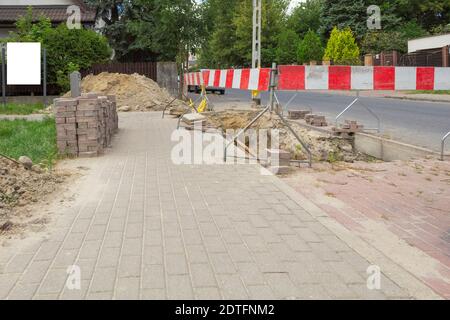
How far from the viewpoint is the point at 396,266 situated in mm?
4234

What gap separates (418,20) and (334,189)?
65782 millimetres

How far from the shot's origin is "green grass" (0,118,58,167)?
374 inches

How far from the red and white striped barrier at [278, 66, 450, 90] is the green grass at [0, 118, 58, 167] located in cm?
423

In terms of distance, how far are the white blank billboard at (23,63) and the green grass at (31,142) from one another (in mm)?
11098

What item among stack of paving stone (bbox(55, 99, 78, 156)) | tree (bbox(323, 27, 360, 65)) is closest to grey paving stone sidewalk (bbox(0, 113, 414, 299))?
stack of paving stone (bbox(55, 99, 78, 156))

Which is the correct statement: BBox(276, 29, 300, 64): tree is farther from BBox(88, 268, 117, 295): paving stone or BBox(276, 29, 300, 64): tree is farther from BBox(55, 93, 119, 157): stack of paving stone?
BBox(88, 268, 117, 295): paving stone

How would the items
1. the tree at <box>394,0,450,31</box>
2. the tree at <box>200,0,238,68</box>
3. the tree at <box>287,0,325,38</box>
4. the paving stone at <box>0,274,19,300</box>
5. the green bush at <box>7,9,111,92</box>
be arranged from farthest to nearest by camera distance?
the tree at <box>287,0,325,38</box> → the tree at <box>200,0,238,68</box> → the tree at <box>394,0,450,31</box> → the green bush at <box>7,9,111,92</box> → the paving stone at <box>0,274,19,300</box>

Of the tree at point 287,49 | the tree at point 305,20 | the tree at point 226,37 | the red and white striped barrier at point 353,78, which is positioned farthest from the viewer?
the tree at point 305,20

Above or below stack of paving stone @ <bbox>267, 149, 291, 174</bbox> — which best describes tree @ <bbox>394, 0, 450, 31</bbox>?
above

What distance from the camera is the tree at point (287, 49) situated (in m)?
63.8

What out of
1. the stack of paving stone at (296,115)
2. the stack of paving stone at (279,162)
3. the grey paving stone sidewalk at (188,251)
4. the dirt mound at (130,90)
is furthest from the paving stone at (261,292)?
the dirt mound at (130,90)

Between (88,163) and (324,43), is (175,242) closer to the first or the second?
(88,163)

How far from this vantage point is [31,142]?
36.7 feet

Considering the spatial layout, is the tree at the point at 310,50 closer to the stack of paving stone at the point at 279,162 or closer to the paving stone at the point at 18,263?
the stack of paving stone at the point at 279,162
